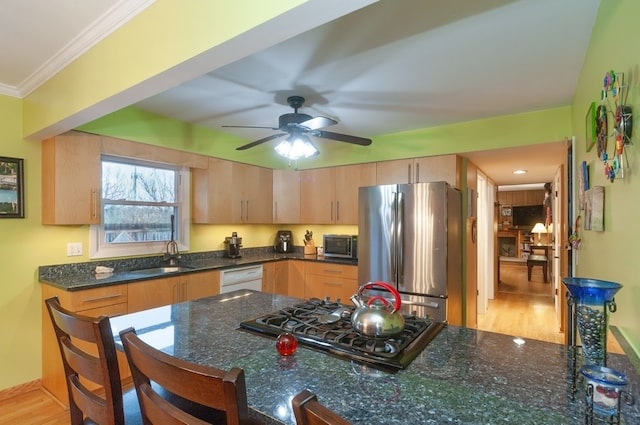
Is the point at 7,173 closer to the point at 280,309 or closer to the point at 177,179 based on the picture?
the point at 177,179

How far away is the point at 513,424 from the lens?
2.54 feet

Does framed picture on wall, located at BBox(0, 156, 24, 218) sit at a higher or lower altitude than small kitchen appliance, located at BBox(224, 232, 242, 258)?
higher

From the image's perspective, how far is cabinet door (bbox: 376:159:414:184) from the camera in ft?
12.1

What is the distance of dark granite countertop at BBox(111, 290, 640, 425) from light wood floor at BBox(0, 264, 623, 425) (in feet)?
1.17

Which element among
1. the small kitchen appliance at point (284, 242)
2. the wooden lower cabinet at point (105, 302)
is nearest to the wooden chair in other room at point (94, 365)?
the wooden lower cabinet at point (105, 302)

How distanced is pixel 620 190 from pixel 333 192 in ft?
10.3

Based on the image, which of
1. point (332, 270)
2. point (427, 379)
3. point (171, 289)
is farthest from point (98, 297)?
point (427, 379)

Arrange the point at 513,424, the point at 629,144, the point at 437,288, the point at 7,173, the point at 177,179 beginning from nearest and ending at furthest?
the point at 513,424
the point at 629,144
the point at 7,173
the point at 437,288
the point at 177,179

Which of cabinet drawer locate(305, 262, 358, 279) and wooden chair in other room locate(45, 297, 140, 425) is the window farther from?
wooden chair in other room locate(45, 297, 140, 425)

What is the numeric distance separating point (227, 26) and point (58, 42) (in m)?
1.42

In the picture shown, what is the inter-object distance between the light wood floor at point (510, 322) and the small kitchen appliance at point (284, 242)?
275cm

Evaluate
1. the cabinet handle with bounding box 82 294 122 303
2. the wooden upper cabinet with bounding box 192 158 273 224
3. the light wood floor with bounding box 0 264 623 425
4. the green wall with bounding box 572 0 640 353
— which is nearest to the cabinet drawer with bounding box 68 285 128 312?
the cabinet handle with bounding box 82 294 122 303

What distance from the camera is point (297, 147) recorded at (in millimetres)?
2650

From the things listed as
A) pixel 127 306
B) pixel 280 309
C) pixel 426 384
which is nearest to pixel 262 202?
pixel 127 306
